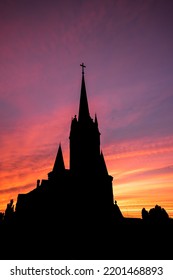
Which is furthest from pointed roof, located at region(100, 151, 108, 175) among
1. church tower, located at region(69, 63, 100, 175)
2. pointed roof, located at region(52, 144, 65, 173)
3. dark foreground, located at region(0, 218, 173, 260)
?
dark foreground, located at region(0, 218, 173, 260)

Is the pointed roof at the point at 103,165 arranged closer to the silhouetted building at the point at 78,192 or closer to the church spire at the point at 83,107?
the silhouetted building at the point at 78,192

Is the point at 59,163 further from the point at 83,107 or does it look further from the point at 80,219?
the point at 83,107

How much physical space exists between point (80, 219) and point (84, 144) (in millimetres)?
12756

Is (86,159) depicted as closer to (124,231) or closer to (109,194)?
(109,194)

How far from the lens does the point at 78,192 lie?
131 feet

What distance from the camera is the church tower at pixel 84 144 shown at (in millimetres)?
41625

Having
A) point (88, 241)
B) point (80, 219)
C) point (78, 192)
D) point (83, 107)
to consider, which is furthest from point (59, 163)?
point (88, 241)

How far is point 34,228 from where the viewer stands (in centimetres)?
3688

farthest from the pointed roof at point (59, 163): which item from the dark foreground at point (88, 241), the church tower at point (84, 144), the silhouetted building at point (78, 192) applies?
the dark foreground at point (88, 241)

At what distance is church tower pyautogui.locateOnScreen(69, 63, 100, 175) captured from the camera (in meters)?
41.6

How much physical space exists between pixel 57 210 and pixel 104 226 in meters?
7.91
